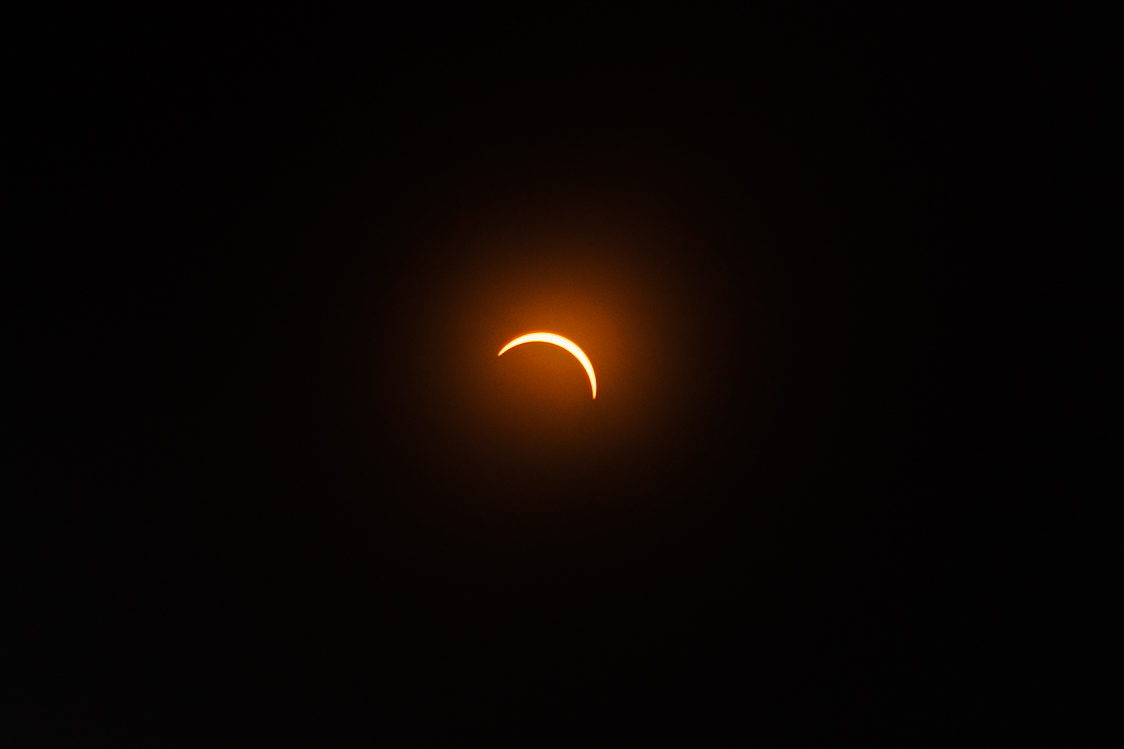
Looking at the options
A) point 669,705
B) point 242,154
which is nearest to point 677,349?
point 669,705

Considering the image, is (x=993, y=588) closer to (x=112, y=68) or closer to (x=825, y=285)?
(x=825, y=285)

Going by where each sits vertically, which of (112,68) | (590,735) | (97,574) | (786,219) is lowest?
(590,735)

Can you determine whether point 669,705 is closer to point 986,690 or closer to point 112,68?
point 986,690

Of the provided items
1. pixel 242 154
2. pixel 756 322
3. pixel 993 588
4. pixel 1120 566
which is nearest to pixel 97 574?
pixel 242 154

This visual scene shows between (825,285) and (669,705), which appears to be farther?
(669,705)

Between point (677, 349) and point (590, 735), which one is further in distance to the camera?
point (590, 735)

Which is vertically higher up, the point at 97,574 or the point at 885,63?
the point at 885,63
